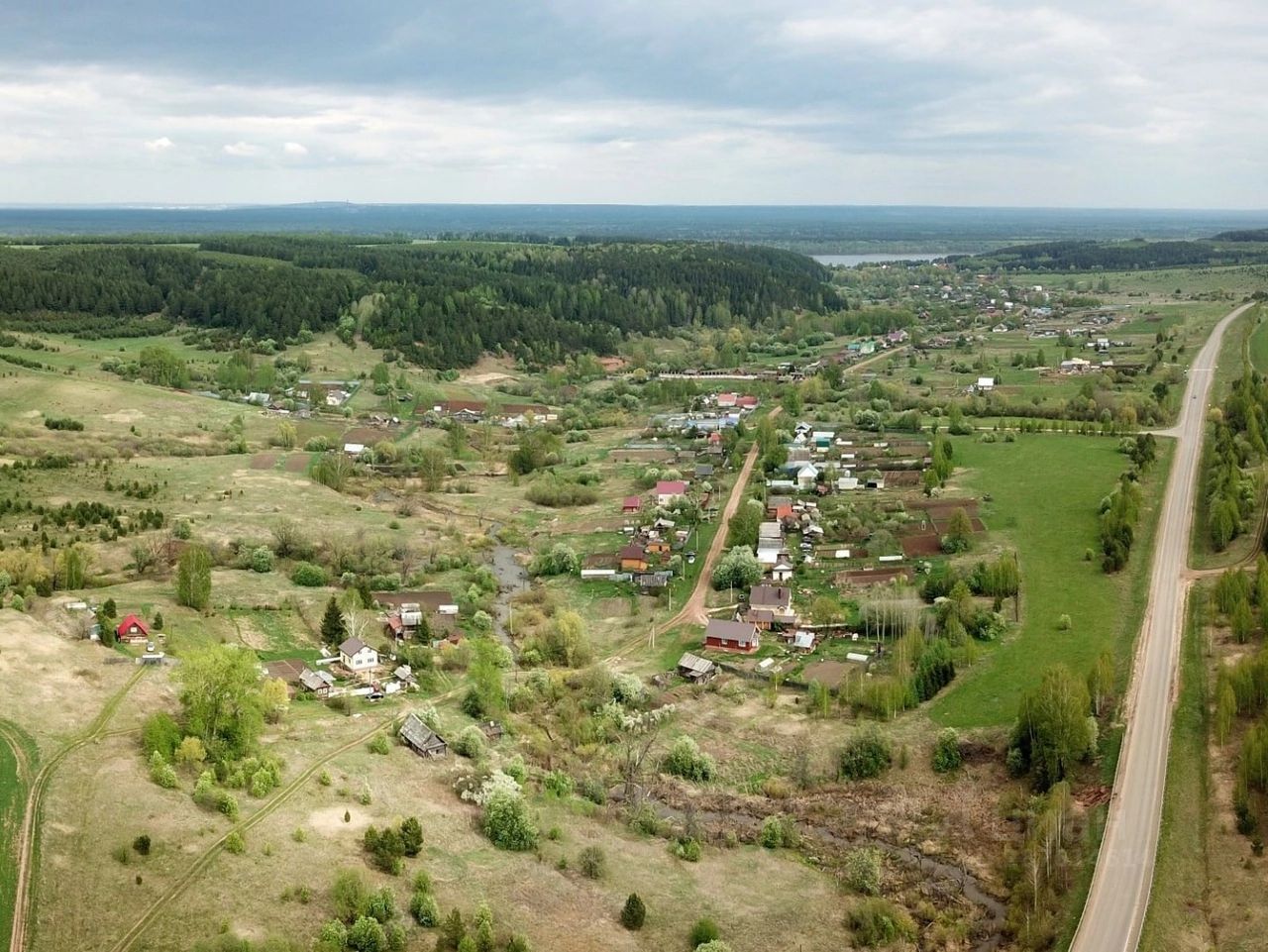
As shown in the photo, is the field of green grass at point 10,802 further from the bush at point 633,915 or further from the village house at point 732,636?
the village house at point 732,636

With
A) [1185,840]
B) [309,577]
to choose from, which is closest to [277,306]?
[309,577]

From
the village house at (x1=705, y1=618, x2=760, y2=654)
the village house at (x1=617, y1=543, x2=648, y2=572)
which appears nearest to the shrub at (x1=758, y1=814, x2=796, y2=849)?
the village house at (x1=705, y1=618, x2=760, y2=654)

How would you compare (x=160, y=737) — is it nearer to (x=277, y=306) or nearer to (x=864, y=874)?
(x=864, y=874)

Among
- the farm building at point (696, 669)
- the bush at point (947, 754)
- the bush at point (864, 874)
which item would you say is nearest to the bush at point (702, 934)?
the bush at point (864, 874)

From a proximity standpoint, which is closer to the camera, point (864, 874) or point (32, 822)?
point (32, 822)

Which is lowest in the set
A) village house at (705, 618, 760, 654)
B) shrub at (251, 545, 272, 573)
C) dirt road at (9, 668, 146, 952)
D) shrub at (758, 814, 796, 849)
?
shrub at (758, 814, 796, 849)

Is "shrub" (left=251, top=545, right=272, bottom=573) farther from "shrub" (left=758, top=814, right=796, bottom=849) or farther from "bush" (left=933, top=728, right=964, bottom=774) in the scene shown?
"bush" (left=933, top=728, right=964, bottom=774)
